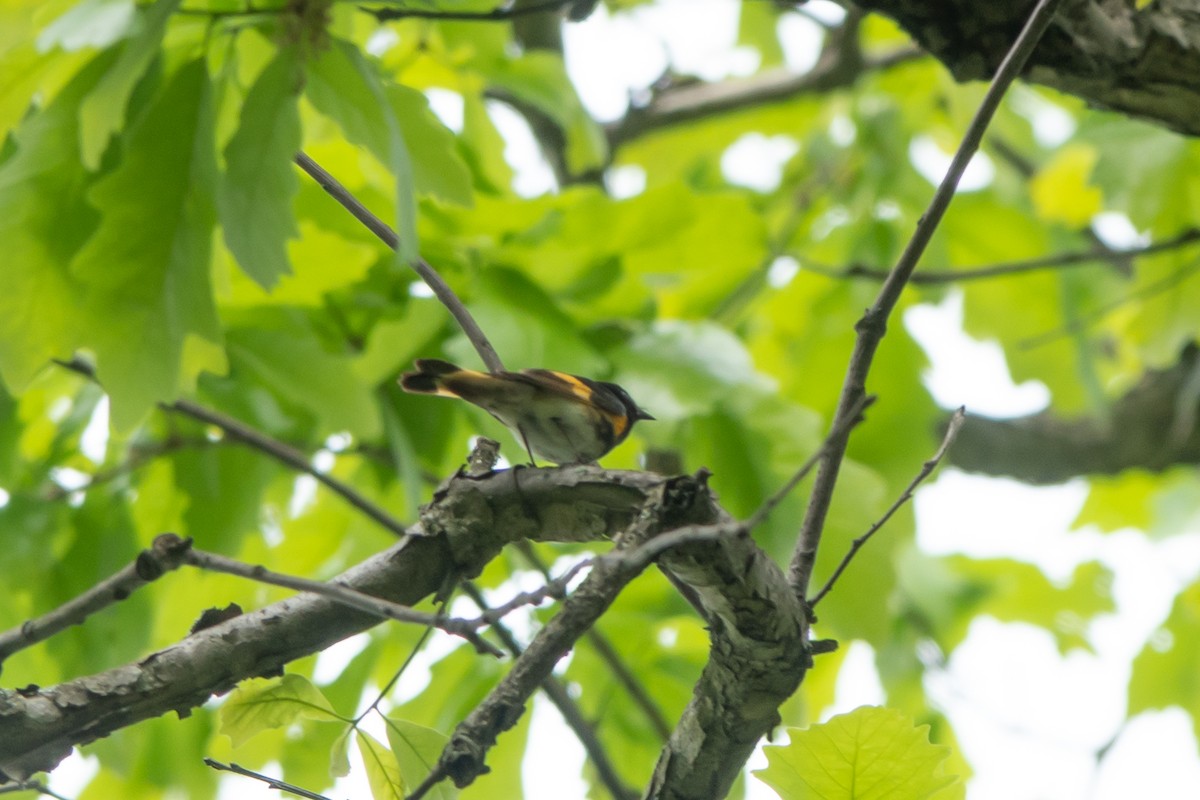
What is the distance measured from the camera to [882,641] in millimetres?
2480

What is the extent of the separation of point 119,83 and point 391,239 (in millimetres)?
422

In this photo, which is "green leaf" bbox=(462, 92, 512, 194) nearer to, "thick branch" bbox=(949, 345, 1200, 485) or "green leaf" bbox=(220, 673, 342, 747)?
"green leaf" bbox=(220, 673, 342, 747)

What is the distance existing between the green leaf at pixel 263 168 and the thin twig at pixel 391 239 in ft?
0.12

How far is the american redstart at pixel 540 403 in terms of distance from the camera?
6.11 feet

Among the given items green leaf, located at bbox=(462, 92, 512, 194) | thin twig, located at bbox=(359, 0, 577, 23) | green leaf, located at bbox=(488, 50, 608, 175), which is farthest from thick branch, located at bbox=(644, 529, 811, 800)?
green leaf, located at bbox=(488, 50, 608, 175)

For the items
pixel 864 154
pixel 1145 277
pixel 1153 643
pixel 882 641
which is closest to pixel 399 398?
pixel 882 641

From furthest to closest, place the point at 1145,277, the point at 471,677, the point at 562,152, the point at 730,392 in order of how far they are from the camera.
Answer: the point at 562,152 → the point at 1145,277 → the point at 471,677 → the point at 730,392

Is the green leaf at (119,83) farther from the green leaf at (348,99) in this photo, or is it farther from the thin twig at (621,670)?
the thin twig at (621,670)

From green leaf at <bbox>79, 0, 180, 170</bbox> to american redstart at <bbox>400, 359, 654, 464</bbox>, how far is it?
561 millimetres

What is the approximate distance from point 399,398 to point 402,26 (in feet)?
4.31

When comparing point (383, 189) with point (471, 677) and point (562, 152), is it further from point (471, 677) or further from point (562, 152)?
point (562, 152)

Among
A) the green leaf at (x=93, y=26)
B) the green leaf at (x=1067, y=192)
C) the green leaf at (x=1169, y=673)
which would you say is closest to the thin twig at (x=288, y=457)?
the green leaf at (x=93, y=26)

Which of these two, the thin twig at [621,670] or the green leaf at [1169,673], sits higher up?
the green leaf at [1169,673]

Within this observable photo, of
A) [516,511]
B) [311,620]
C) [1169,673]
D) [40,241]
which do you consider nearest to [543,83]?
[40,241]
